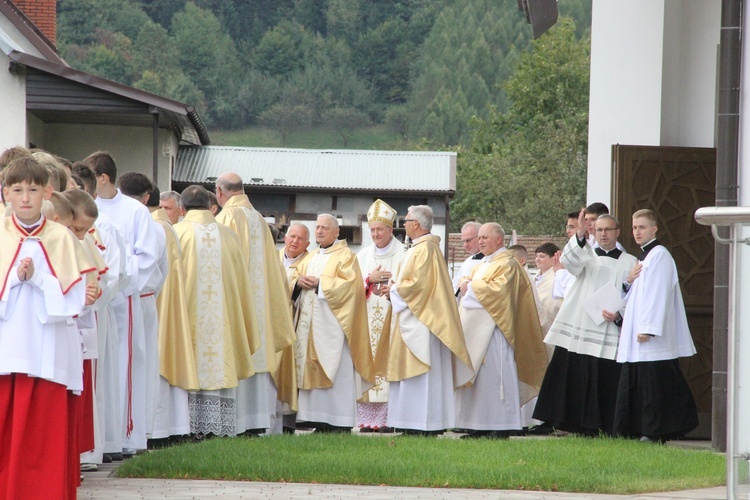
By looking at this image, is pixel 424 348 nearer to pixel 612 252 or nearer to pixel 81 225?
pixel 612 252

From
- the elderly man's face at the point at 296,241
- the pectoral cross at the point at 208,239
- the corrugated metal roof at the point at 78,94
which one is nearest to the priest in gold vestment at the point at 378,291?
the elderly man's face at the point at 296,241

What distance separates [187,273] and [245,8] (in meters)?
103

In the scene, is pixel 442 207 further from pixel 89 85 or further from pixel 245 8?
pixel 245 8

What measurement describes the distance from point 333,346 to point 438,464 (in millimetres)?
2854

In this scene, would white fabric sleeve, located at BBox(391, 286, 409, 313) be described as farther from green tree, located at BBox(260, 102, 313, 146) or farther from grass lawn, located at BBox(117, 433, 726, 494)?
green tree, located at BBox(260, 102, 313, 146)

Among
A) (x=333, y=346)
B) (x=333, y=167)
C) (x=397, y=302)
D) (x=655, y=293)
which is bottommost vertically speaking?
(x=333, y=346)

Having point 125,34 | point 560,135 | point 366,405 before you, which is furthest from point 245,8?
point 366,405

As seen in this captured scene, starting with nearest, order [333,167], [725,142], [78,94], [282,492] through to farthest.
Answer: [282,492], [725,142], [78,94], [333,167]

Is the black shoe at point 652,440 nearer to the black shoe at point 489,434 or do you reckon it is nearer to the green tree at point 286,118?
the black shoe at point 489,434

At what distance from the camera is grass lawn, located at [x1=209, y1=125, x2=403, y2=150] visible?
10356 centimetres

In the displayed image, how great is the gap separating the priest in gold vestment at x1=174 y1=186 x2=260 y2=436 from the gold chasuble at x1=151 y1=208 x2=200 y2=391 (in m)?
0.17

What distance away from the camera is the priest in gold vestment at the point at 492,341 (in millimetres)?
10664

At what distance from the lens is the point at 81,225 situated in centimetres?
621

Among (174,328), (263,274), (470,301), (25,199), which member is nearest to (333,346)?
(263,274)
